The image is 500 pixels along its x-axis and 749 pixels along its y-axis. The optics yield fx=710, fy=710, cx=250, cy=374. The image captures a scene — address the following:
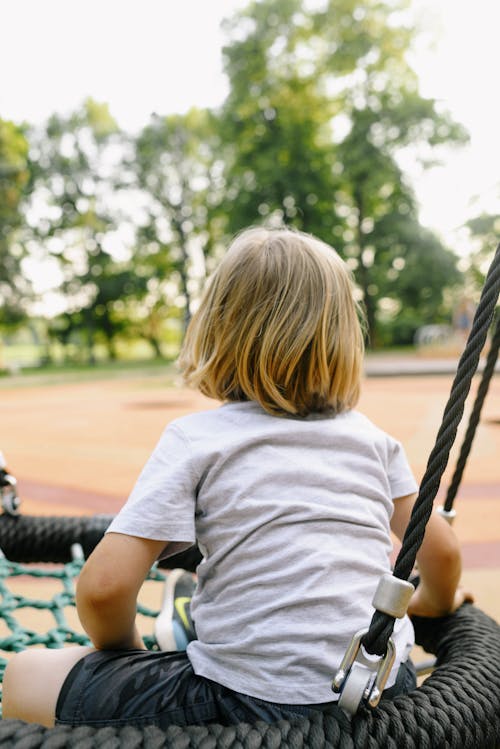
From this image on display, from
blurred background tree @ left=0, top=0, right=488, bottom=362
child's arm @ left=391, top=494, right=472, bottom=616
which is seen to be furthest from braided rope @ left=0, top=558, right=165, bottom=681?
blurred background tree @ left=0, top=0, right=488, bottom=362

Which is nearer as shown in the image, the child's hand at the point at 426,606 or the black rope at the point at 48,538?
the child's hand at the point at 426,606

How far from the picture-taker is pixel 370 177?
642 inches

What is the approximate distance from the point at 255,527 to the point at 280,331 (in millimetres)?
226

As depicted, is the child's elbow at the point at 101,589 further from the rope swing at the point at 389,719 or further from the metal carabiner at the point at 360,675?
the metal carabiner at the point at 360,675

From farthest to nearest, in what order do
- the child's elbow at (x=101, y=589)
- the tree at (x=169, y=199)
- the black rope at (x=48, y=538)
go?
the tree at (x=169, y=199) < the black rope at (x=48, y=538) < the child's elbow at (x=101, y=589)

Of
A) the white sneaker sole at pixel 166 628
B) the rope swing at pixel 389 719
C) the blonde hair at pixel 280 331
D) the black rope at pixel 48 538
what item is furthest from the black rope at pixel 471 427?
the black rope at pixel 48 538

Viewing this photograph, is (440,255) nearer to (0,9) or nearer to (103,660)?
(0,9)

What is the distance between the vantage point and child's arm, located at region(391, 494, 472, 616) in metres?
0.90

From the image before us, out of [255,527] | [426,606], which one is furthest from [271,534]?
[426,606]

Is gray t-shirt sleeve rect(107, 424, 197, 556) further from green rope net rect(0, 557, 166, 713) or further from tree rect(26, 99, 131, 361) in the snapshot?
tree rect(26, 99, 131, 361)

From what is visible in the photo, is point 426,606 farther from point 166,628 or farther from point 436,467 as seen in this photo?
point 436,467

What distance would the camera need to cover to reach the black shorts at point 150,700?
0.72 m

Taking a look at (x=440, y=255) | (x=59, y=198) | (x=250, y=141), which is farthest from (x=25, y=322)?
(x=440, y=255)

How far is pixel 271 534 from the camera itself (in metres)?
0.75
